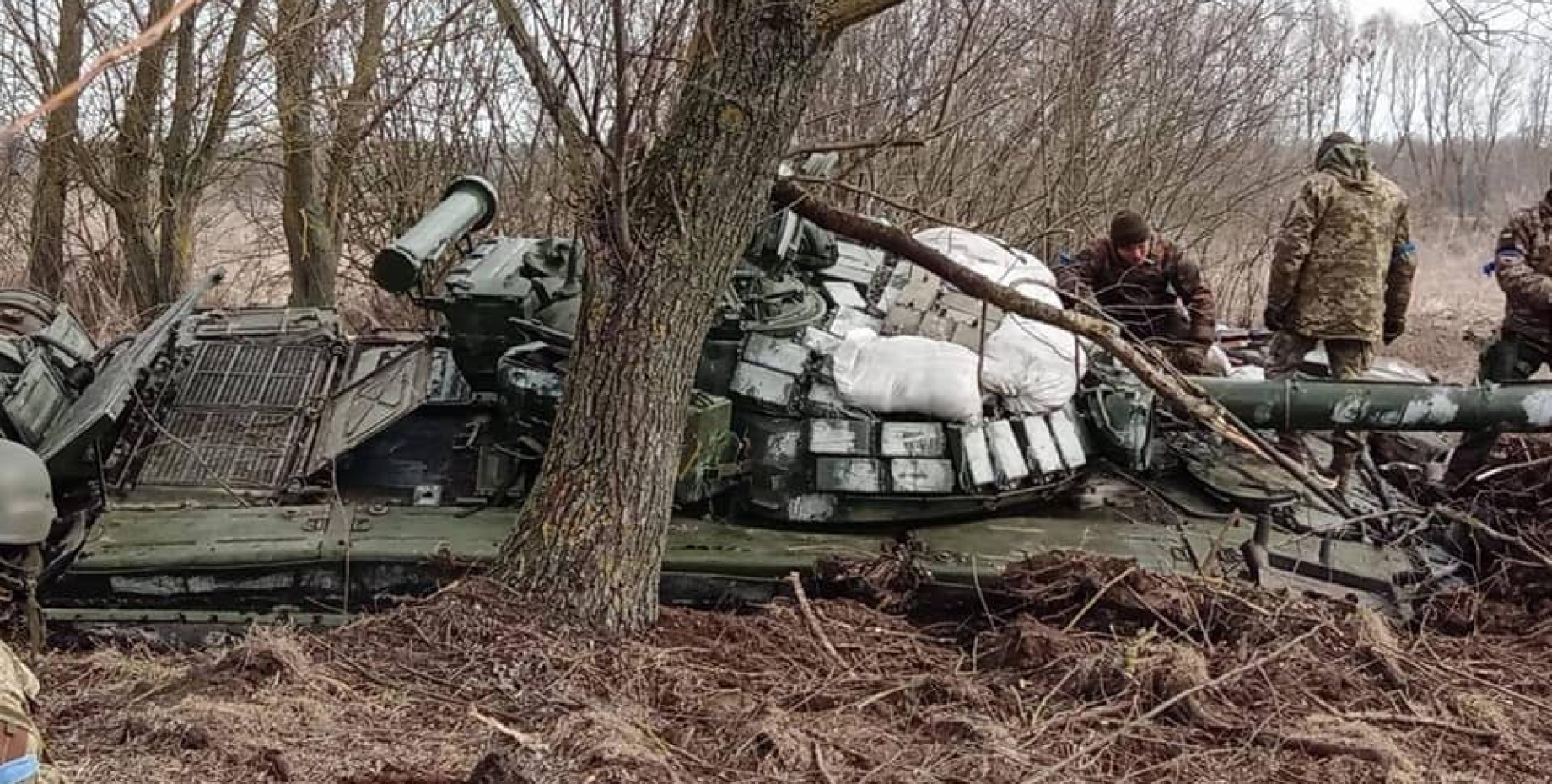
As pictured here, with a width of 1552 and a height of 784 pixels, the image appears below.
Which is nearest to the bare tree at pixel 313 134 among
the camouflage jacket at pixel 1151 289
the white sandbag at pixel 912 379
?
the camouflage jacket at pixel 1151 289

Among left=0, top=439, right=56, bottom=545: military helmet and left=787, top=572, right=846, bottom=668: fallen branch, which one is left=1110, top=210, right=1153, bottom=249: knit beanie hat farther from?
left=0, top=439, right=56, bottom=545: military helmet

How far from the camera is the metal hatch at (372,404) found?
21.2 ft

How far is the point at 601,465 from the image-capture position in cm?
450

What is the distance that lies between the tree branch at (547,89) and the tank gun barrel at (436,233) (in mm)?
1284

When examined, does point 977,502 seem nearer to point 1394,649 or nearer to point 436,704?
point 1394,649

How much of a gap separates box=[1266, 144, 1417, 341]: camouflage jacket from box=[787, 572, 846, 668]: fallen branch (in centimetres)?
361

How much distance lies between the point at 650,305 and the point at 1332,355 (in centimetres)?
466

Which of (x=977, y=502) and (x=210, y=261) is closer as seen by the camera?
(x=977, y=502)

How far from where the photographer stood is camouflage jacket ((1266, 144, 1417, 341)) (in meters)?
7.37

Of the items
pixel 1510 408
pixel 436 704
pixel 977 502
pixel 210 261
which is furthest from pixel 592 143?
pixel 210 261

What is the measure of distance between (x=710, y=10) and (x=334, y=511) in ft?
9.90

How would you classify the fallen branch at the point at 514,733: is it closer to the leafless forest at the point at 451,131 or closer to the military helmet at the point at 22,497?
the military helmet at the point at 22,497

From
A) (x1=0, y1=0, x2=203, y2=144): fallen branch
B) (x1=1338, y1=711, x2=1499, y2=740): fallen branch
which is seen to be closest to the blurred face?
(x1=1338, y1=711, x2=1499, y2=740): fallen branch

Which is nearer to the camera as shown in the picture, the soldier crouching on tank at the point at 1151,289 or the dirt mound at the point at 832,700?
the dirt mound at the point at 832,700
